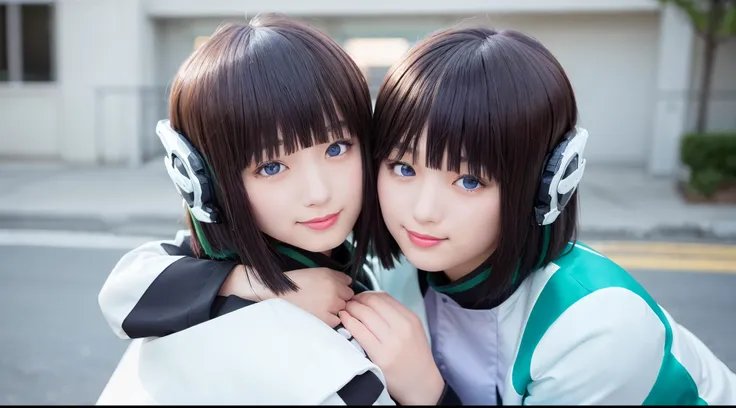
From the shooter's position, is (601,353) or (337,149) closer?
(601,353)

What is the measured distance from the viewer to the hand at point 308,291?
1.52 m

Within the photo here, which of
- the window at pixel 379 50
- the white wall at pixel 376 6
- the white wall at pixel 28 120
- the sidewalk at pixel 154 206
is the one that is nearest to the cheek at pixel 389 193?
the sidewalk at pixel 154 206

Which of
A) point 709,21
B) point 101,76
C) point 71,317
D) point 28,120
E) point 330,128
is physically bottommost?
point 71,317

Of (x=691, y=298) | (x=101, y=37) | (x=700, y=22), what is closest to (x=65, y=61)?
(x=101, y=37)

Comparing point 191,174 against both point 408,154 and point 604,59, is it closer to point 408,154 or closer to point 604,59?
Result: point 408,154

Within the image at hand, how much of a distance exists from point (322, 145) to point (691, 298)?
4.62 metres

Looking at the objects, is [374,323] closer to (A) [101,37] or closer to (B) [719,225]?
(B) [719,225]

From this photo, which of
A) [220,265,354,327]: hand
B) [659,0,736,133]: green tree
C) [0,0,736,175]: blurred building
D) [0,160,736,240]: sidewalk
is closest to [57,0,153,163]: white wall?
[0,0,736,175]: blurred building

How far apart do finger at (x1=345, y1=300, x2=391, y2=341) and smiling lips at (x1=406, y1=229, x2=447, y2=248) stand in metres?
0.17

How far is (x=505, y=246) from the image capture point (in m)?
1.55

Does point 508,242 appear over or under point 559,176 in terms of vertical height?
under

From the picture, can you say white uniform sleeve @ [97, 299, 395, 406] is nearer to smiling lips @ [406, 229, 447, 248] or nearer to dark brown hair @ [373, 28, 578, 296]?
smiling lips @ [406, 229, 447, 248]

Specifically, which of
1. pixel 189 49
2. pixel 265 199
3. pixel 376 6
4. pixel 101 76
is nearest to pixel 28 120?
pixel 101 76

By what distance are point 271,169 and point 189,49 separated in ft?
44.1
